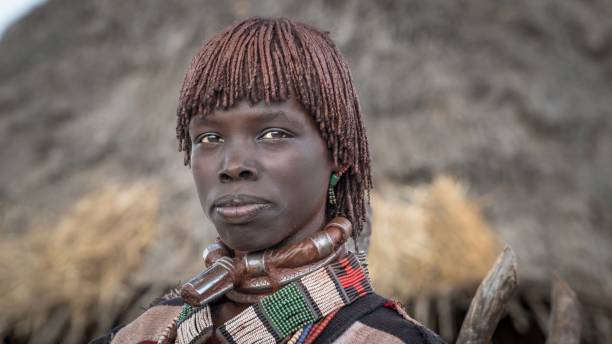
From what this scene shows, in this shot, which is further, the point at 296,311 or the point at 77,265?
the point at 77,265

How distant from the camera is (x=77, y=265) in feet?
17.7

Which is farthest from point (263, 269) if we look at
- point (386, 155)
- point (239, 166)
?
point (386, 155)

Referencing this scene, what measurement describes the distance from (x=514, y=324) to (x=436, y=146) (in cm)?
159

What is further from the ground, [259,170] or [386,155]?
[259,170]

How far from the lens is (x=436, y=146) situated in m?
5.95

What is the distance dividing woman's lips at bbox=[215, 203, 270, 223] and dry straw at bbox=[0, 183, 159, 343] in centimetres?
324

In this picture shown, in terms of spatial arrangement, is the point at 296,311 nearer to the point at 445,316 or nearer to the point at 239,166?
the point at 239,166

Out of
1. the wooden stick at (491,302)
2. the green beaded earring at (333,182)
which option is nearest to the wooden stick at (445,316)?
the wooden stick at (491,302)

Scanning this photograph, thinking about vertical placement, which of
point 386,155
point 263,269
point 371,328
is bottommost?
point 386,155

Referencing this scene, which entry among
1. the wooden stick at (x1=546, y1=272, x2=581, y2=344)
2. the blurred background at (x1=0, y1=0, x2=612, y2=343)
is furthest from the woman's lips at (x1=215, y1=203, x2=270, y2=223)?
the blurred background at (x1=0, y1=0, x2=612, y2=343)

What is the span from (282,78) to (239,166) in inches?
8.5

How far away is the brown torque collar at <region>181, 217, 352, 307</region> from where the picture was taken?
195 cm

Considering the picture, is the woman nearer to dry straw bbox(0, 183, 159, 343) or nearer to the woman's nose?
the woman's nose

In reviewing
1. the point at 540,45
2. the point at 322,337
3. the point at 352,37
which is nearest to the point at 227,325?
the point at 322,337
